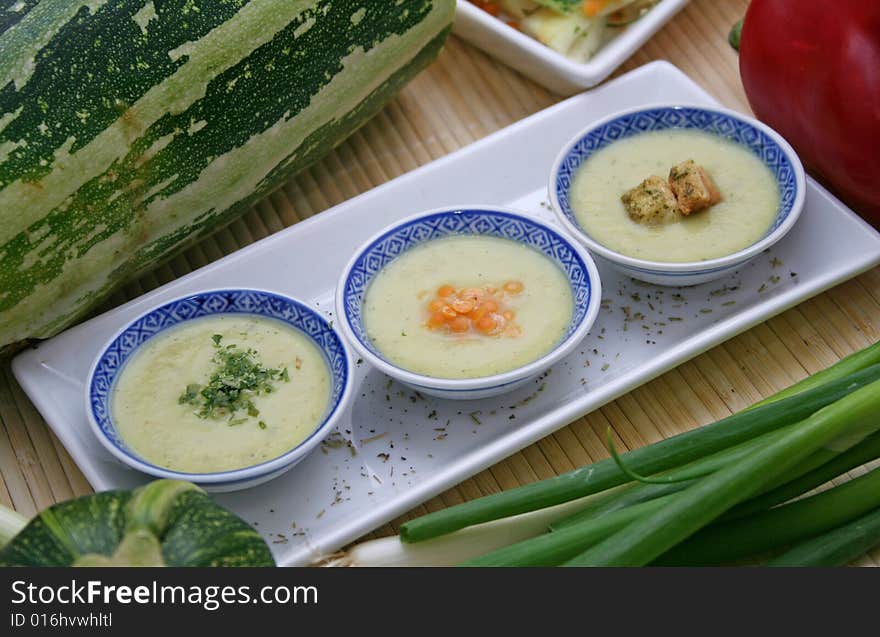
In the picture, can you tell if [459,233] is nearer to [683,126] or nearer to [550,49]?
[683,126]

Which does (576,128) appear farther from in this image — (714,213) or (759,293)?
(759,293)

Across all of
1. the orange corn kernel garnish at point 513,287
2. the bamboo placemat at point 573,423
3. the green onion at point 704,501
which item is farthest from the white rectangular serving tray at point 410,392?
the green onion at point 704,501

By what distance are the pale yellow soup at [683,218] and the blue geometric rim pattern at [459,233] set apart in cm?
14

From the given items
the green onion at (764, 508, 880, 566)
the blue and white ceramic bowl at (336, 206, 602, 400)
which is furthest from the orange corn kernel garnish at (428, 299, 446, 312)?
the green onion at (764, 508, 880, 566)

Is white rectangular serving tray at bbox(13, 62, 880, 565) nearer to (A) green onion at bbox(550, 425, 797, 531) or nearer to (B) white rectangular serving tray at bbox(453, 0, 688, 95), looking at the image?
(B) white rectangular serving tray at bbox(453, 0, 688, 95)

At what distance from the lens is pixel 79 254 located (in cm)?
217

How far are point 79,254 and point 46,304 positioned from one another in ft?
0.39

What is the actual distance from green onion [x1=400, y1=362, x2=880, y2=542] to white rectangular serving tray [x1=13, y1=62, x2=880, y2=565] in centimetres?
22

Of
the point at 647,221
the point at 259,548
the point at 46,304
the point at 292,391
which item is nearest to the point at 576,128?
the point at 647,221

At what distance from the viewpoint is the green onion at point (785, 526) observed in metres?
1.78

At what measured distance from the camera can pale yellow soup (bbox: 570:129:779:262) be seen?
7.78 ft

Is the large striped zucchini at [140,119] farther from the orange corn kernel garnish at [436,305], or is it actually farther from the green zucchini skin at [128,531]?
the green zucchini skin at [128,531]

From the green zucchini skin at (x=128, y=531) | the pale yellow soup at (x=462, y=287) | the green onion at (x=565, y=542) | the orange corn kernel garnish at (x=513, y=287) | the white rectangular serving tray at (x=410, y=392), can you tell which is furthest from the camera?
the orange corn kernel garnish at (x=513, y=287)

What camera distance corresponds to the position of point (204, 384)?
209 cm
